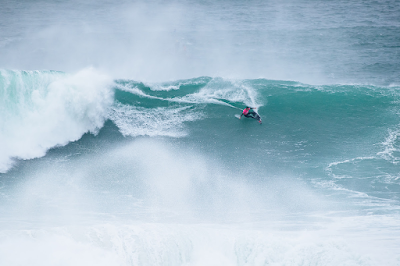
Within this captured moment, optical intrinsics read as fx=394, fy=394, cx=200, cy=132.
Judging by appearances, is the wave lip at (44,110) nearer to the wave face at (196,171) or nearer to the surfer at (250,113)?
the wave face at (196,171)

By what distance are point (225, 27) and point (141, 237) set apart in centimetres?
2499

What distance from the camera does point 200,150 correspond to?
17078mm

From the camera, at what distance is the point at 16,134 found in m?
16.7

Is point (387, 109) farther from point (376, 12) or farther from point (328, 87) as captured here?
point (376, 12)

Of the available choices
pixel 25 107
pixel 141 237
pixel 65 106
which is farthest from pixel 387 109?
pixel 25 107

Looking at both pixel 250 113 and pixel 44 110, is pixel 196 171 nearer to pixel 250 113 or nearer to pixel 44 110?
pixel 250 113

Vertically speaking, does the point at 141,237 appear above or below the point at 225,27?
below

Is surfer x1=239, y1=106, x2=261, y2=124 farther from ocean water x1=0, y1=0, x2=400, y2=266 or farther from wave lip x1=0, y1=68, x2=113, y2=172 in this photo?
wave lip x1=0, y1=68, x2=113, y2=172

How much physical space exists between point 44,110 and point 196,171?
7571mm

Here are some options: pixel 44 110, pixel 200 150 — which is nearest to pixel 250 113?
pixel 200 150

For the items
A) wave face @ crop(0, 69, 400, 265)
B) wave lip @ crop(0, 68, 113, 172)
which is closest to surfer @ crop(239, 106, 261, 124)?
wave face @ crop(0, 69, 400, 265)

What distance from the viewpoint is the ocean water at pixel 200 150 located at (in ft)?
36.8

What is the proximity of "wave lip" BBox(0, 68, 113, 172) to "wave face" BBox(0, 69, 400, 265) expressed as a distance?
0.05 metres

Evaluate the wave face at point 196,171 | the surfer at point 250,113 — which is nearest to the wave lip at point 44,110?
the wave face at point 196,171
